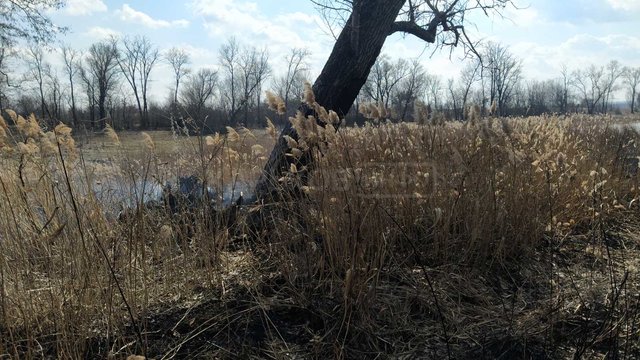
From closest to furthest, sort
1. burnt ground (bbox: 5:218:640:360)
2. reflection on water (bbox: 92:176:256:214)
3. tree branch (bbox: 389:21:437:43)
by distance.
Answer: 1. burnt ground (bbox: 5:218:640:360)
2. reflection on water (bbox: 92:176:256:214)
3. tree branch (bbox: 389:21:437:43)

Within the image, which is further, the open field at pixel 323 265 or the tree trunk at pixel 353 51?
the tree trunk at pixel 353 51

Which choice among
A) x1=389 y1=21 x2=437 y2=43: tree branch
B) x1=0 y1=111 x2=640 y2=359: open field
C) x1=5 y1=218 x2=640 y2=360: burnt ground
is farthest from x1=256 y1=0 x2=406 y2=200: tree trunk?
x1=5 y1=218 x2=640 y2=360: burnt ground

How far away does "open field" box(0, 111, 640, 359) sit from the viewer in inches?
93.7

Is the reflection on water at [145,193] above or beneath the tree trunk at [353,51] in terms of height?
beneath

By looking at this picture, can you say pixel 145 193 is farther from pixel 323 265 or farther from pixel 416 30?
pixel 416 30

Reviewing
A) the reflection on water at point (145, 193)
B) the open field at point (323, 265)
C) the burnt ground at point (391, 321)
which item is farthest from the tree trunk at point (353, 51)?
the burnt ground at point (391, 321)

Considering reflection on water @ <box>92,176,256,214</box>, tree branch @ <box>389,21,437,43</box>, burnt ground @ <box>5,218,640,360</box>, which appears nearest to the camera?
burnt ground @ <box>5,218,640,360</box>

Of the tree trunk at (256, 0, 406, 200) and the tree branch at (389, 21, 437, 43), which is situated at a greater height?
the tree branch at (389, 21, 437, 43)

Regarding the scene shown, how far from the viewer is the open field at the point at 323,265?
2.38 meters

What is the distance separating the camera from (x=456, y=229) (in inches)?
137

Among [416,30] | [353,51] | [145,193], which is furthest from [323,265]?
[416,30]

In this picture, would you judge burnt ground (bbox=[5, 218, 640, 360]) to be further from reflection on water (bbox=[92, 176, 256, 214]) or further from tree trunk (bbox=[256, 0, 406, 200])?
tree trunk (bbox=[256, 0, 406, 200])

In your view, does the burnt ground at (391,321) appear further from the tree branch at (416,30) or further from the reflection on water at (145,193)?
the tree branch at (416,30)

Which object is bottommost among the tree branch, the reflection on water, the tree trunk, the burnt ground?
the burnt ground
